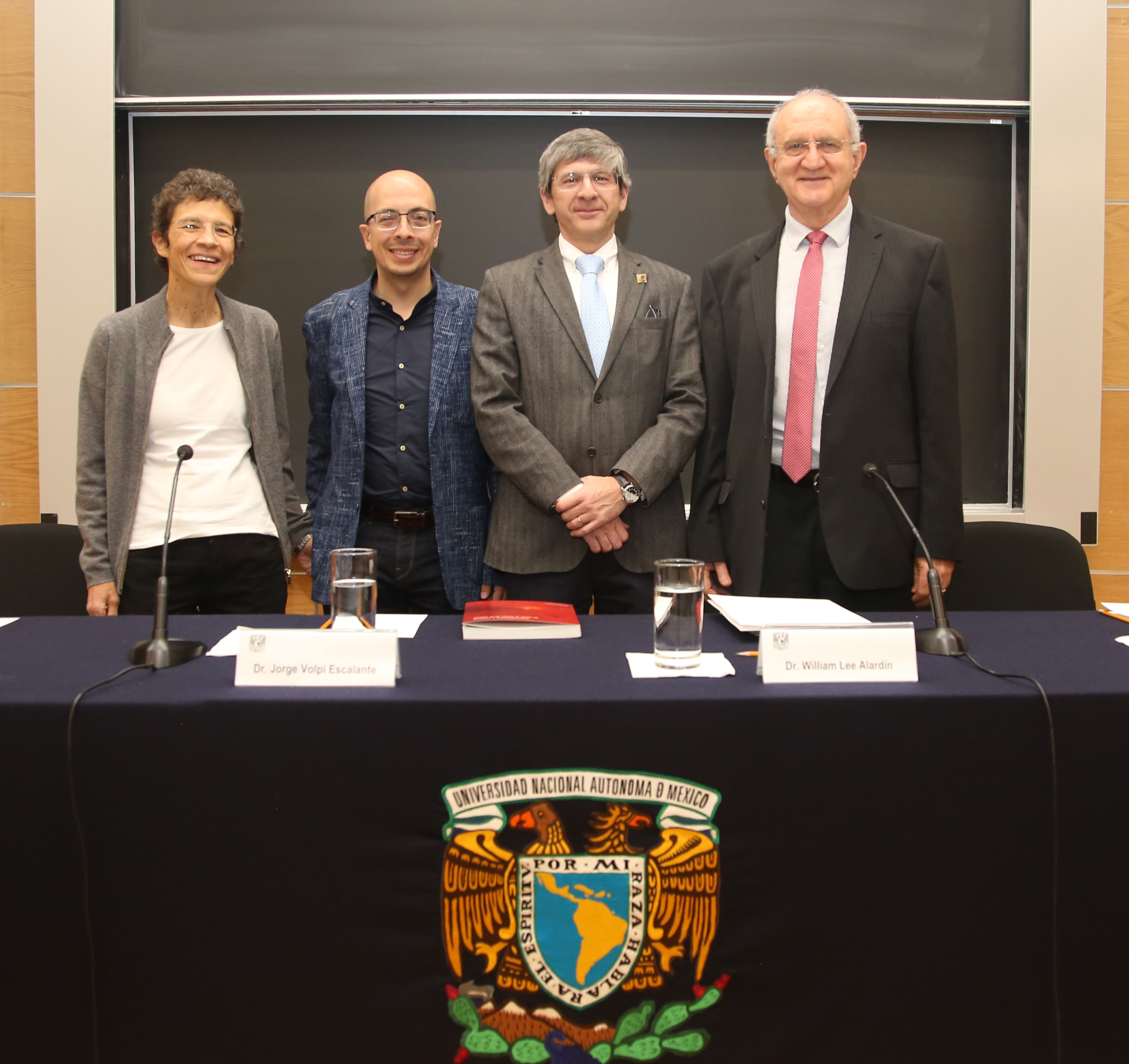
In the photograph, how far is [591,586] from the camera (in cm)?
220

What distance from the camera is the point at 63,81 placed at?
2.85 meters

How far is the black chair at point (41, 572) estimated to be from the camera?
2.21 m

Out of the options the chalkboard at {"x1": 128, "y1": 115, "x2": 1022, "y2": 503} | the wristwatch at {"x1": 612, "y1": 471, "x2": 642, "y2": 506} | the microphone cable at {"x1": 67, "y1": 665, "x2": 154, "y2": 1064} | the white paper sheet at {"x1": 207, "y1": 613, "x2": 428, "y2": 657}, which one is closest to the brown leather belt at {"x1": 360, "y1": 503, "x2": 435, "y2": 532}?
the wristwatch at {"x1": 612, "y1": 471, "x2": 642, "y2": 506}

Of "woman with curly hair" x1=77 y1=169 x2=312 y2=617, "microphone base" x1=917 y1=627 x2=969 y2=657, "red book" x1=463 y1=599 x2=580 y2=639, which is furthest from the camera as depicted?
"woman with curly hair" x1=77 y1=169 x2=312 y2=617

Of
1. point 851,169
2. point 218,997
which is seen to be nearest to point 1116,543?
point 851,169

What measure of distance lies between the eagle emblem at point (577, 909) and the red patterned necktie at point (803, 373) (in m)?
1.11

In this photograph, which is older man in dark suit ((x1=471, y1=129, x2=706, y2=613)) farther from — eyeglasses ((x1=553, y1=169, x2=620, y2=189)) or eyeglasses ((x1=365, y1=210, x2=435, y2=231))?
eyeglasses ((x1=365, y1=210, x2=435, y2=231))

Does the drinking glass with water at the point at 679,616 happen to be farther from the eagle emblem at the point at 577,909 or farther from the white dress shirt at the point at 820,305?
the white dress shirt at the point at 820,305

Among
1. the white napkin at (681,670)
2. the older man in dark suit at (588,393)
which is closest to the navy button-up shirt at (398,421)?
the older man in dark suit at (588,393)

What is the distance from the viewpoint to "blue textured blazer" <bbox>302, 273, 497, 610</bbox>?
222 centimetres

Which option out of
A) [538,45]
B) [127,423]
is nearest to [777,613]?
[127,423]

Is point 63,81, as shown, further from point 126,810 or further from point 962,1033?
point 962,1033

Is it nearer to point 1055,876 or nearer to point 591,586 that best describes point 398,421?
point 591,586

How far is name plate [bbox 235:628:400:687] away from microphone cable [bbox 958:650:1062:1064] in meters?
0.85
